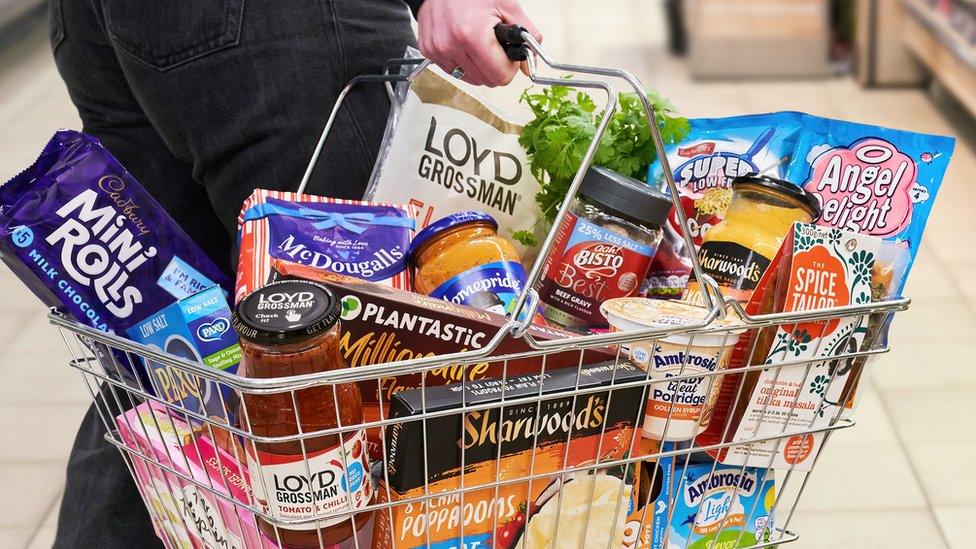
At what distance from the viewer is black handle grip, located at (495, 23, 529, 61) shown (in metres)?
0.80

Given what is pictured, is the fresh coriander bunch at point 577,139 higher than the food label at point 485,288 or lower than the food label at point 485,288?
higher

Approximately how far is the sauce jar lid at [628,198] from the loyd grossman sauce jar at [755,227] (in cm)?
7

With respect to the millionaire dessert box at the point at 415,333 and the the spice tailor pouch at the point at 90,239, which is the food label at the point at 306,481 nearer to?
the millionaire dessert box at the point at 415,333

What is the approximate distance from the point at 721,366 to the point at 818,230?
0.14 metres

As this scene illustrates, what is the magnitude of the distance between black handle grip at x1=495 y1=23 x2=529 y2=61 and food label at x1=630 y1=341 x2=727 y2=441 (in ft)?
0.87

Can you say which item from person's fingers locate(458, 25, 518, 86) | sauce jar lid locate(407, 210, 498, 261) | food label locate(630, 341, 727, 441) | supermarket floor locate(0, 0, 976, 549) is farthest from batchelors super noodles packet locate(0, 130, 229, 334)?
supermarket floor locate(0, 0, 976, 549)

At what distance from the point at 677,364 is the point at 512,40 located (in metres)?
0.30

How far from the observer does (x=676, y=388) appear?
0.78 meters

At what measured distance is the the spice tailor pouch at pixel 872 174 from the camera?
903 mm

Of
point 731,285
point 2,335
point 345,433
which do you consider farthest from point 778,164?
point 2,335

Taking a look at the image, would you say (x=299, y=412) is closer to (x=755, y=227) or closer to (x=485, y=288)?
(x=485, y=288)

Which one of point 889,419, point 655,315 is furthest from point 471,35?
A: point 889,419

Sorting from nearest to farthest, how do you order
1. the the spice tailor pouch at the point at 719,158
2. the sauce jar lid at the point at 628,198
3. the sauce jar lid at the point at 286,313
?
the sauce jar lid at the point at 286,313 < the sauce jar lid at the point at 628,198 < the the spice tailor pouch at the point at 719,158

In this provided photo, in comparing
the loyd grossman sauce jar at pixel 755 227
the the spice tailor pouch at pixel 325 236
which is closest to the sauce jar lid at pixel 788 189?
the loyd grossman sauce jar at pixel 755 227
